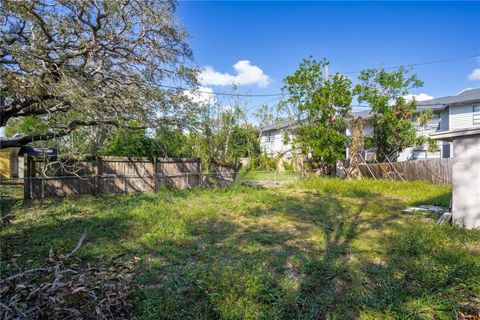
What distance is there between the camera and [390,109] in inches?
552

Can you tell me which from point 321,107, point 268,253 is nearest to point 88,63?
point 268,253

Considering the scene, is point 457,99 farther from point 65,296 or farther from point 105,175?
point 65,296

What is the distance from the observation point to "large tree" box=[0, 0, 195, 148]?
16.1 feet

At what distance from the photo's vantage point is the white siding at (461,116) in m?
15.3

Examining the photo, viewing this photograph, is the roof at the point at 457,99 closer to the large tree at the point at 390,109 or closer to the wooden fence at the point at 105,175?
the large tree at the point at 390,109

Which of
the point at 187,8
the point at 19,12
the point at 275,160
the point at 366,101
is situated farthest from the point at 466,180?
the point at 275,160

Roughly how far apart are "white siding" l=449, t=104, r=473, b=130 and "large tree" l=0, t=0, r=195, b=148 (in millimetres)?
16006

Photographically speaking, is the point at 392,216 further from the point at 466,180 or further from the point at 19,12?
the point at 19,12

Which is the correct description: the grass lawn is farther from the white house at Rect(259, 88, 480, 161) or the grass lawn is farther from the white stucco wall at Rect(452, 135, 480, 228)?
the white house at Rect(259, 88, 480, 161)

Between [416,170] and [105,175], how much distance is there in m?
12.7

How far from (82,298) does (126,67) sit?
20.1 ft

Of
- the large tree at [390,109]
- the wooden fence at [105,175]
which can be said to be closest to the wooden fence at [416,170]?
the large tree at [390,109]

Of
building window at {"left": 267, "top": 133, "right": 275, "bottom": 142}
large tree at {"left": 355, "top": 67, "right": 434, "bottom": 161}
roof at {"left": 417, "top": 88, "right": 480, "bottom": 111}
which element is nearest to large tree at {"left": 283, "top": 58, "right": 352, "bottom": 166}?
large tree at {"left": 355, "top": 67, "right": 434, "bottom": 161}

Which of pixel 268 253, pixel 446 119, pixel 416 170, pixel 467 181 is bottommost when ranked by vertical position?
pixel 268 253
